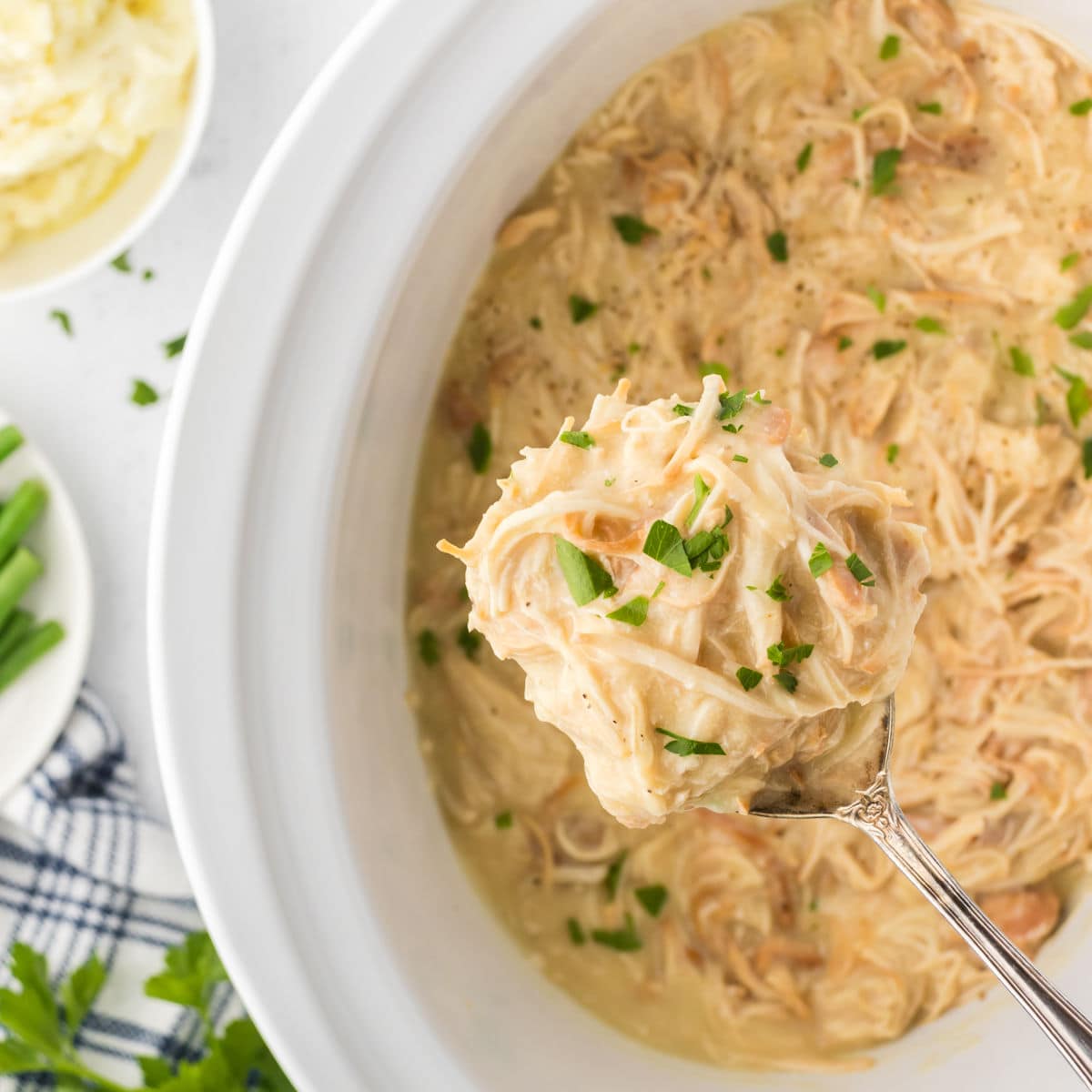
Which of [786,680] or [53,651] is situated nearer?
[786,680]

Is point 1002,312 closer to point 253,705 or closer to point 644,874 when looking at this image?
point 644,874

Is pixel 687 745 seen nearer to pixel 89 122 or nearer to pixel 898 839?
pixel 898 839

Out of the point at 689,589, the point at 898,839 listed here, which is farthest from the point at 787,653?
the point at 898,839

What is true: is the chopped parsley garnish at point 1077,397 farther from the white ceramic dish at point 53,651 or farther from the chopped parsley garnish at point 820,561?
the white ceramic dish at point 53,651

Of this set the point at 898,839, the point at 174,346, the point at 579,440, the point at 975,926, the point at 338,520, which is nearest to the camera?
the point at 579,440

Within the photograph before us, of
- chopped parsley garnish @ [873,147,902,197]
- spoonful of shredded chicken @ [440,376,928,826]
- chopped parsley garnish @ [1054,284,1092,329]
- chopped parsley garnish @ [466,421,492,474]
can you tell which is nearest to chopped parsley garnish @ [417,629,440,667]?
chopped parsley garnish @ [466,421,492,474]
